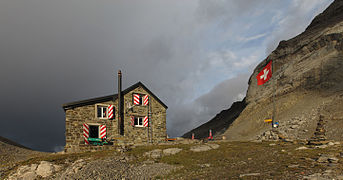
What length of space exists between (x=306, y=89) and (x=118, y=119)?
1306 inches

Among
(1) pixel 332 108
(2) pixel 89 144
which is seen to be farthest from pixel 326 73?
(2) pixel 89 144

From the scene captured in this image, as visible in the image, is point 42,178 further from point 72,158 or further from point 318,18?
point 318,18

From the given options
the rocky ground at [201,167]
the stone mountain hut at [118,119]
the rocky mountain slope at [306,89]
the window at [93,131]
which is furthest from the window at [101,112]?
the rocky mountain slope at [306,89]

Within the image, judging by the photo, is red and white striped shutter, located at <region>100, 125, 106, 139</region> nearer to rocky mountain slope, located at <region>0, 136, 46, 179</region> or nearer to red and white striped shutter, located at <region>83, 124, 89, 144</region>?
red and white striped shutter, located at <region>83, 124, 89, 144</region>

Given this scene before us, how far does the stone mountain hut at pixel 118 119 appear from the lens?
81.3 ft

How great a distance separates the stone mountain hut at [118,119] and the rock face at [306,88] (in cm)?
1508

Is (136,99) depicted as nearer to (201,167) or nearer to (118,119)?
(118,119)

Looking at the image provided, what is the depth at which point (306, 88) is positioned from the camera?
3778cm

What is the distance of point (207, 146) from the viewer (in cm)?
1902

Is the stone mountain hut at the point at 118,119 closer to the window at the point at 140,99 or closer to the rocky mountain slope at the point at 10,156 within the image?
the window at the point at 140,99

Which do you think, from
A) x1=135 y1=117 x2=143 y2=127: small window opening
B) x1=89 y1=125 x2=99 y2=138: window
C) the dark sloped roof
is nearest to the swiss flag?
the dark sloped roof

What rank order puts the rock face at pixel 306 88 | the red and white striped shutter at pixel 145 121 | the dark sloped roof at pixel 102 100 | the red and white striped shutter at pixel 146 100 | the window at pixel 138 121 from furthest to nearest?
the red and white striped shutter at pixel 146 100 < the red and white striped shutter at pixel 145 121 < the window at pixel 138 121 < the rock face at pixel 306 88 < the dark sloped roof at pixel 102 100

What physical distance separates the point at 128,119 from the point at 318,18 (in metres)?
56.9

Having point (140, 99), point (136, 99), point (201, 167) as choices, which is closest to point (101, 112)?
point (136, 99)
